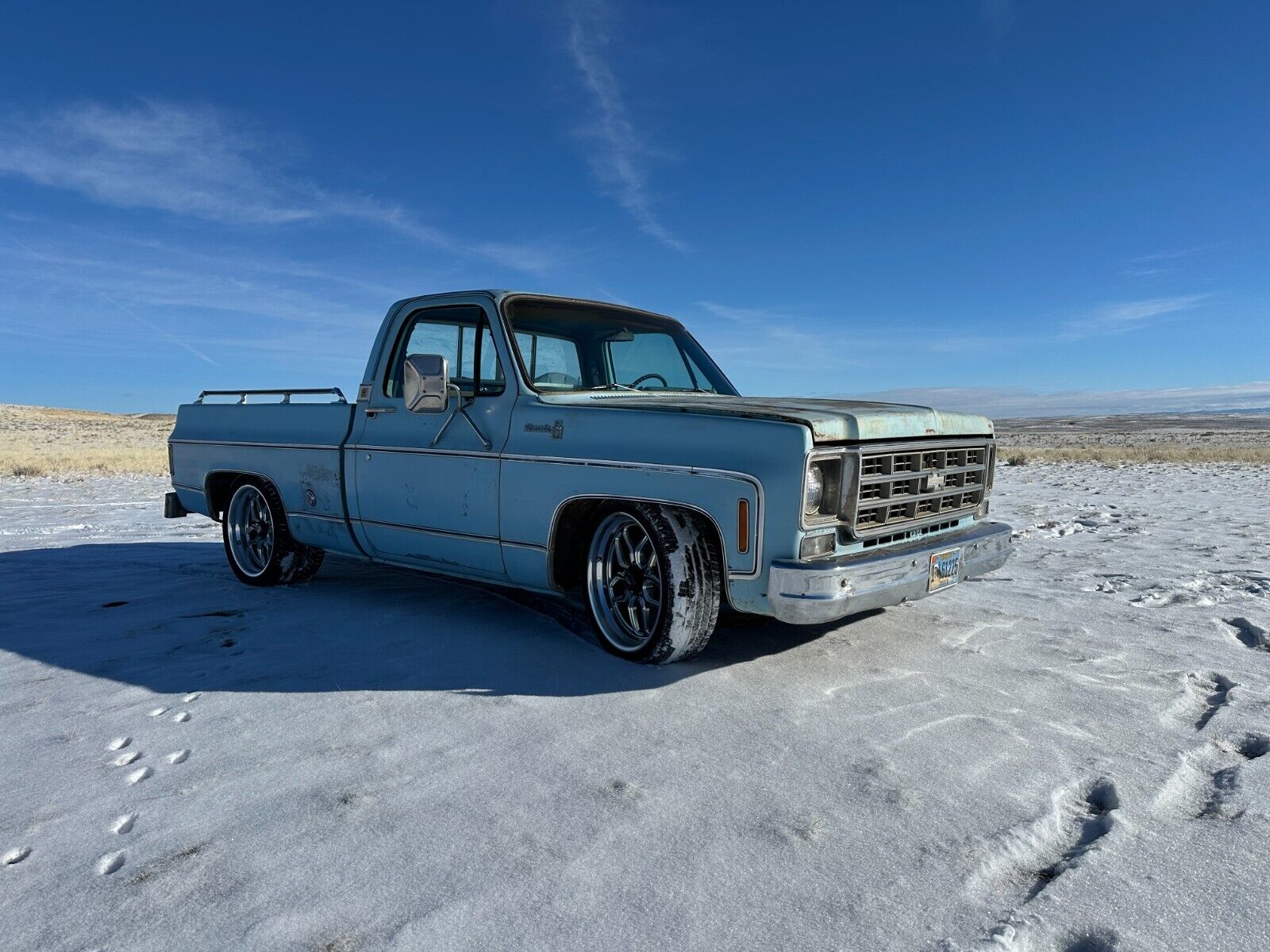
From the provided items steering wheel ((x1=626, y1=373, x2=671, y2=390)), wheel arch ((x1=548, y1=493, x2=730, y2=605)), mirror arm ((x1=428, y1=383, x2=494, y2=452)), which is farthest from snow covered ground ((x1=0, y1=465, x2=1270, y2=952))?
steering wheel ((x1=626, y1=373, x2=671, y2=390))

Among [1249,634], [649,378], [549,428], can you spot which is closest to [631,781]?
[549,428]

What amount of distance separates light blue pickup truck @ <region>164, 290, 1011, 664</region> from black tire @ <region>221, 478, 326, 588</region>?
15 millimetres

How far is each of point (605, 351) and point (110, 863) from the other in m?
3.67

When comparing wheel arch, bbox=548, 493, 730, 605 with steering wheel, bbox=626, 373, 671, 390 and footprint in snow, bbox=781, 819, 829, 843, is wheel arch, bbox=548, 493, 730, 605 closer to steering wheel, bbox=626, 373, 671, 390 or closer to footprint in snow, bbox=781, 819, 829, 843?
steering wheel, bbox=626, 373, 671, 390

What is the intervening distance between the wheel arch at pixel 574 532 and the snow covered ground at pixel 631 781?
1.19 feet

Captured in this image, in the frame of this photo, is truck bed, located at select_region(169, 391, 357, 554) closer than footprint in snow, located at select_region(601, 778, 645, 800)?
No

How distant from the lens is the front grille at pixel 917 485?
3840 millimetres

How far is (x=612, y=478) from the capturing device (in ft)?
13.1

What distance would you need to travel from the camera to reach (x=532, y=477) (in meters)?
4.33

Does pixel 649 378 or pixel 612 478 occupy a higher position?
pixel 649 378

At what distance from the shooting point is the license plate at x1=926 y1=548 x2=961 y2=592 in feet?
13.2

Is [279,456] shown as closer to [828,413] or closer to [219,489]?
[219,489]

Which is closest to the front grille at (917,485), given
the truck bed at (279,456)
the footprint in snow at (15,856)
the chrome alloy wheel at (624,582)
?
the chrome alloy wheel at (624,582)

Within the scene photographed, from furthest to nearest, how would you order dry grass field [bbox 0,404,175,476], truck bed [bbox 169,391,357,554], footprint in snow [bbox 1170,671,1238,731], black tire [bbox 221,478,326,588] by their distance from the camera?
dry grass field [bbox 0,404,175,476] < black tire [bbox 221,478,326,588] < truck bed [bbox 169,391,357,554] < footprint in snow [bbox 1170,671,1238,731]
